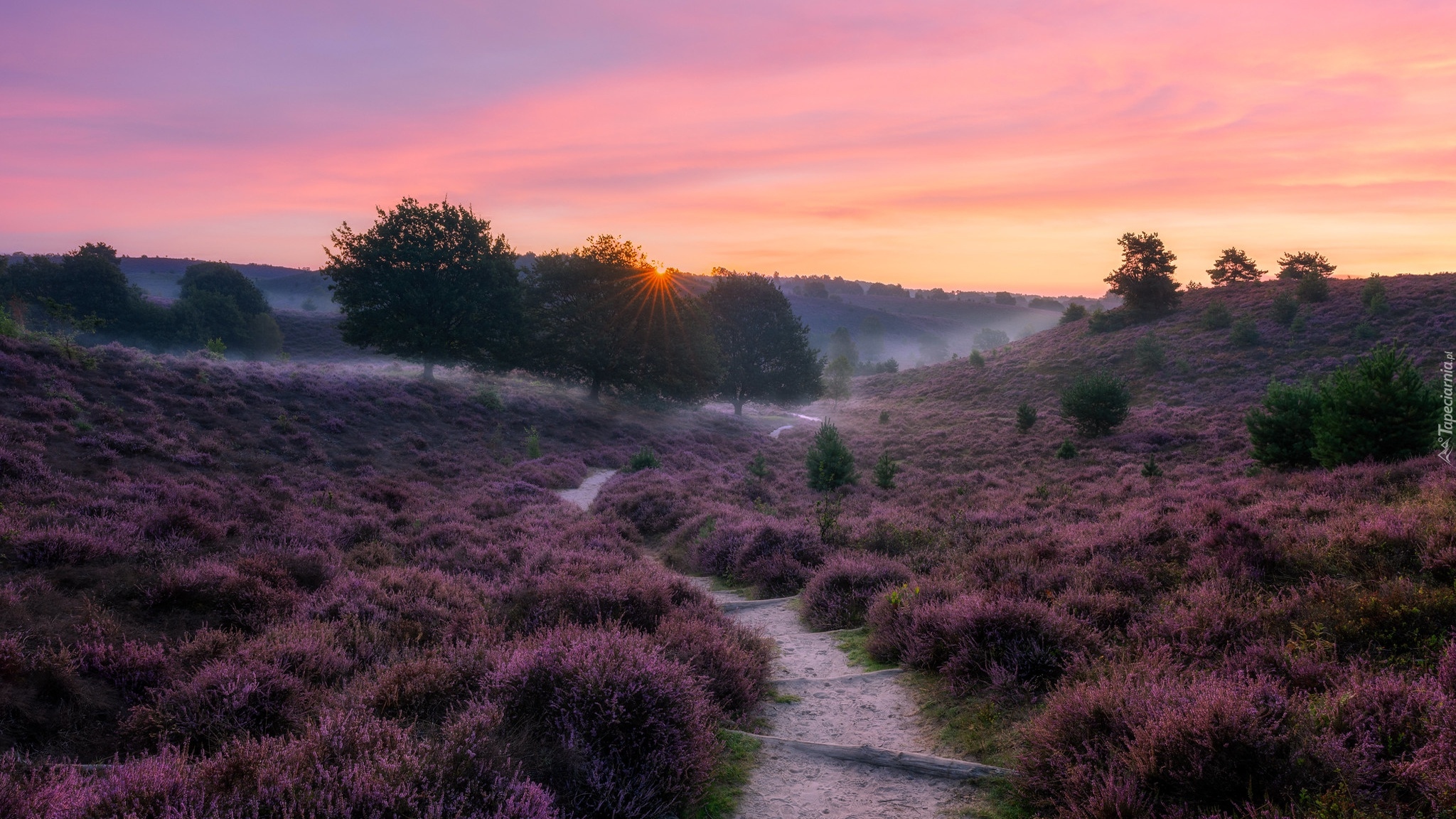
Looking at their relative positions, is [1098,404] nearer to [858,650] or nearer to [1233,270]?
[858,650]

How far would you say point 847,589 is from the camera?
31.3 ft

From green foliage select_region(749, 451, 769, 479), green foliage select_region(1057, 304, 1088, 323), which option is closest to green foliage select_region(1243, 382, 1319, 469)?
green foliage select_region(749, 451, 769, 479)

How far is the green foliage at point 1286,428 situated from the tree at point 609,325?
105ft

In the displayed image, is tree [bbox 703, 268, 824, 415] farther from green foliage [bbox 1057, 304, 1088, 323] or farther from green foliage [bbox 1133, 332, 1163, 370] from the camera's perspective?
green foliage [bbox 1057, 304, 1088, 323]

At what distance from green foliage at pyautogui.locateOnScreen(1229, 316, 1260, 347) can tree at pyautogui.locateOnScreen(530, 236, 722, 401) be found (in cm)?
3586

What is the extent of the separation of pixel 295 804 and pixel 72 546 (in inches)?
306

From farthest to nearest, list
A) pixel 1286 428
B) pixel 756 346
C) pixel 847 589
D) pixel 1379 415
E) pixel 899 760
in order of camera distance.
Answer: pixel 756 346, pixel 1286 428, pixel 1379 415, pixel 847 589, pixel 899 760

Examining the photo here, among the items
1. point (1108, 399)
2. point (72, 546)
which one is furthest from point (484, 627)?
point (1108, 399)

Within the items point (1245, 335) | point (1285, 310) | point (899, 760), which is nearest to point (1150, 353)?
point (1245, 335)

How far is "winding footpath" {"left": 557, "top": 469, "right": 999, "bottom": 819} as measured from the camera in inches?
178

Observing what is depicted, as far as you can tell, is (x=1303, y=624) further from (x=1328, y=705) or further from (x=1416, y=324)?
(x=1416, y=324)

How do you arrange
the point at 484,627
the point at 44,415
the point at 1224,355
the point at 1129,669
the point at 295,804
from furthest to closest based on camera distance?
the point at 1224,355 < the point at 44,415 < the point at 484,627 < the point at 1129,669 < the point at 295,804

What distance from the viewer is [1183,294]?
188 feet

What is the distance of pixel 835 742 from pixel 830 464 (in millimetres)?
16360
